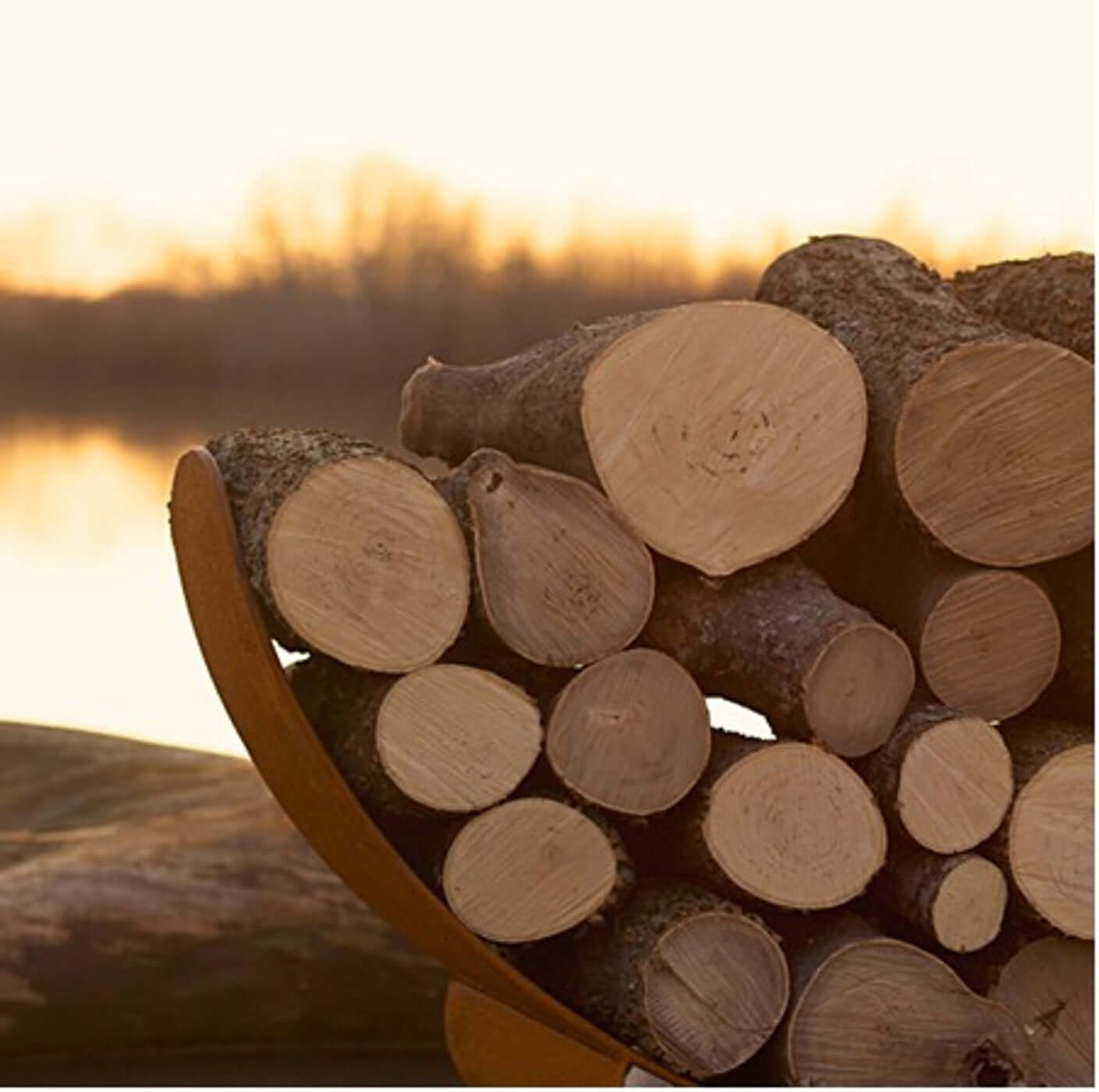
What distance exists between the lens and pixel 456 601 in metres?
2.73

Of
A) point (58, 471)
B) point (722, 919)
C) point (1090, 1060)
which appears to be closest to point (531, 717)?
point (722, 919)

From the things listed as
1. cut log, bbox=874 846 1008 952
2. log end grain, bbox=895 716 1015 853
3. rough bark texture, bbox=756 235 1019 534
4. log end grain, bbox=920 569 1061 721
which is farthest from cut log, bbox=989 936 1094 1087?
rough bark texture, bbox=756 235 1019 534

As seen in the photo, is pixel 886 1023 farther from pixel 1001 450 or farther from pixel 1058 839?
pixel 1001 450

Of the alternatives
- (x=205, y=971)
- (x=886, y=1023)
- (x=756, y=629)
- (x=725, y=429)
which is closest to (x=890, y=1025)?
(x=886, y=1023)

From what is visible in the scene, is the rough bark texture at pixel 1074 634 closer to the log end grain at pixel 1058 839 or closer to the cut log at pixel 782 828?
the log end grain at pixel 1058 839

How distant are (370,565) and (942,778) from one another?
0.86 m

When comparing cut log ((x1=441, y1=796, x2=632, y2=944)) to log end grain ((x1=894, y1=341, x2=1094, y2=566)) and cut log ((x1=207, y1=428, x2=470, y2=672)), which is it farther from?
log end grain ((x1=894, y1=341, x2=1094, y2=566))

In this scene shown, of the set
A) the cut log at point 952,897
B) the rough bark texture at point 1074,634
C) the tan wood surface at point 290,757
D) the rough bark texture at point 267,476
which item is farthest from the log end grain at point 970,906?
the rough bark texture at point 267,476

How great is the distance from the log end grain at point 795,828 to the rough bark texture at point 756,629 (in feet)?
0.22

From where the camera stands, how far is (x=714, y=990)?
282 cm

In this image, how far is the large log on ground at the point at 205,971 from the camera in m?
4.12

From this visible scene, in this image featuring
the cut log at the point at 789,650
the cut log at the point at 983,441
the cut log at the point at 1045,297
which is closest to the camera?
the cut log at the point at 789,650

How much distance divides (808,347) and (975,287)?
2.45 feet

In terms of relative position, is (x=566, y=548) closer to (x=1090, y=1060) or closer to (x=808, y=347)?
(x=808, y=347)
